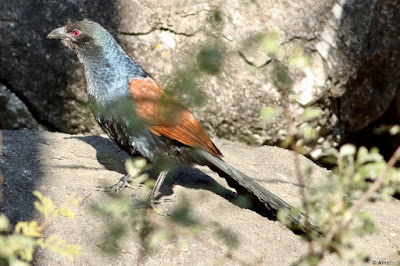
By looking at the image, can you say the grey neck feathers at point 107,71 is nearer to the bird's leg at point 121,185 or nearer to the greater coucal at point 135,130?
the greater coucal at point 135,130

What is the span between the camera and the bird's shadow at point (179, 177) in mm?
5027

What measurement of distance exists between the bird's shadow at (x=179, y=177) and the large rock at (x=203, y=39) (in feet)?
2.45

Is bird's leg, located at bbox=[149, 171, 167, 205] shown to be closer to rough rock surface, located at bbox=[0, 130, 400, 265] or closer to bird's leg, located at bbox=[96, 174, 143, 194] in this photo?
rough rock surface, located at bbox=[0, 130, 400, 265]

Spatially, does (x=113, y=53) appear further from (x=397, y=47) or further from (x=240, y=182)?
(x=397, y=47)

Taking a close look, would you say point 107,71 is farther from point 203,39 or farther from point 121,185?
point 203,39

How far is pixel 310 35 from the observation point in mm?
6227

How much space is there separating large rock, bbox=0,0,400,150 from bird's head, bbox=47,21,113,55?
3.44ft

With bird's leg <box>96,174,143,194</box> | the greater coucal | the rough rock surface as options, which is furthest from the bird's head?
bird's leg <box>96,174,143,194</box>

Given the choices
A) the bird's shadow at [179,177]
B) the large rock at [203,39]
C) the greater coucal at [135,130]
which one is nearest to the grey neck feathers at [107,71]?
the greater coucal at [135,130]

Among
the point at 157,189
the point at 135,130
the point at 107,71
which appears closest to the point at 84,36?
the point at 107,71

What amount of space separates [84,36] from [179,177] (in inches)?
53.6

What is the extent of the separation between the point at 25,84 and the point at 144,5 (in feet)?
4.50

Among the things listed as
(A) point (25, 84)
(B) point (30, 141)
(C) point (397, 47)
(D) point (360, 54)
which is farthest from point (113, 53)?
(C) point (397, 47)

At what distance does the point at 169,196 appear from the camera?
16.4 feet
